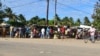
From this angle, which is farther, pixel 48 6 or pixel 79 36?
pixel 48 6

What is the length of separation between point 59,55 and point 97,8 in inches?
1512

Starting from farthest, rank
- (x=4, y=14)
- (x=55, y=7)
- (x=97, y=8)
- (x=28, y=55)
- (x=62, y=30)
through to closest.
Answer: (x=4, y=14), (x=55, y=7), (x=97, y=8), (x=62, y=30), (x=28, y=55)

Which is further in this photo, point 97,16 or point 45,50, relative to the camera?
point 97,16

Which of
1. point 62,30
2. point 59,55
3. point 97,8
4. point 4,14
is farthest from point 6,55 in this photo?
point 4,14

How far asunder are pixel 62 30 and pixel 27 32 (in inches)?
161

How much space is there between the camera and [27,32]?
138 feet

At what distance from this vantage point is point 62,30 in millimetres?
40719

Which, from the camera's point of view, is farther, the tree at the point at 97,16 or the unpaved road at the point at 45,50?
the tree at the point at 97,16

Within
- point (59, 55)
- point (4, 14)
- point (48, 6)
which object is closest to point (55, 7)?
point (48, 6)

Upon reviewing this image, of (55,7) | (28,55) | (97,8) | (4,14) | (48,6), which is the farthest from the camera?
(4,14)

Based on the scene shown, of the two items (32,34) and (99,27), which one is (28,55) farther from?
(99,27)

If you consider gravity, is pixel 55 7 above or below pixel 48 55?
above

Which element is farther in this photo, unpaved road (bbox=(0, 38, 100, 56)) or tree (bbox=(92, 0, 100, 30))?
tree (bbox=(92, 0, 100, 30))

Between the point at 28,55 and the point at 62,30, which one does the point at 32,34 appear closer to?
the point at 62,30
